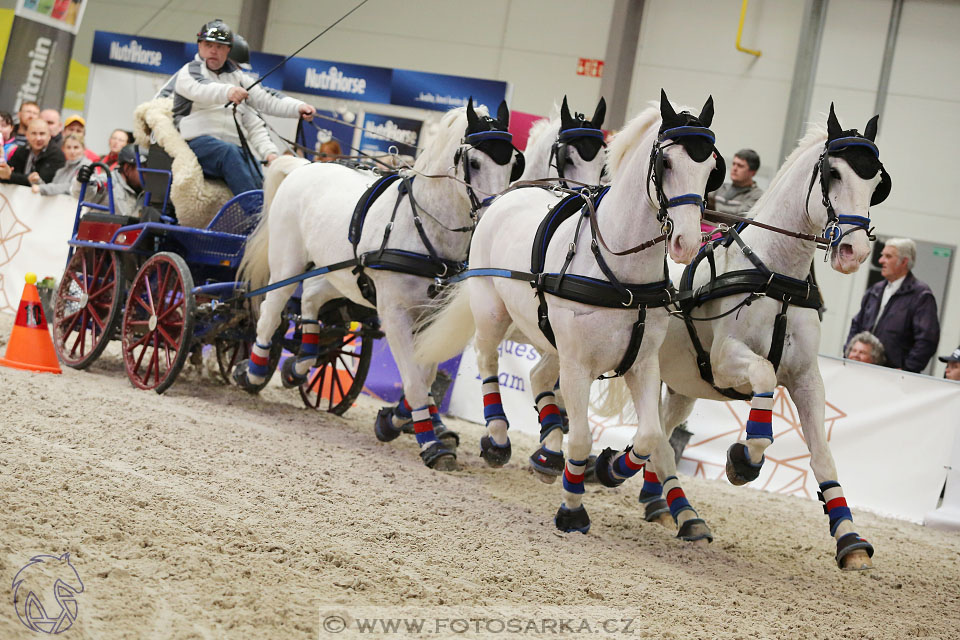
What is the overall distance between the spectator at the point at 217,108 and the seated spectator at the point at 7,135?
13.4 feet

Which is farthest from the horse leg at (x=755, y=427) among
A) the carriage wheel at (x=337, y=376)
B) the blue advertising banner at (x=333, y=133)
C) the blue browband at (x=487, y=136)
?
the blue advertising banner at (x=333, y=133)

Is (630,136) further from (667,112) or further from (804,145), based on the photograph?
(804,145)

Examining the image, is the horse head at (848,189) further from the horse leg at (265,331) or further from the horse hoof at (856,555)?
the horse leg at (265,331)

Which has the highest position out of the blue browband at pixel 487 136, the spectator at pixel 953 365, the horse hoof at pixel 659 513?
the blue browband at pixel 487 136

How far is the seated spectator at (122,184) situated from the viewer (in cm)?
712

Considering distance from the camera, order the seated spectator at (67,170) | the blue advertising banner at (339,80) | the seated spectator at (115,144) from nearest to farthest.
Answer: the seated spectator at (67,170) → the seated spectator at (115,144) → the blue advertising banner at (339,80)

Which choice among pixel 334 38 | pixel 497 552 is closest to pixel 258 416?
pixel 497 552

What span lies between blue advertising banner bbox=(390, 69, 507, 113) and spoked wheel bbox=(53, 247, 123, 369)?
484 centimetres

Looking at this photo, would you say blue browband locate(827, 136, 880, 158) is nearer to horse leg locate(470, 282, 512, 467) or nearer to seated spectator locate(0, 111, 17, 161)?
horse leg locate(470, 282, 512, 467)

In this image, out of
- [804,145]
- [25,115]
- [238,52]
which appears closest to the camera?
[804,145]

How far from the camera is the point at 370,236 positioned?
5672 mm

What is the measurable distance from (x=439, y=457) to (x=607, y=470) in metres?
1.24

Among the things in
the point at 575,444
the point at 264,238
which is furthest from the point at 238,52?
the point at 575,444

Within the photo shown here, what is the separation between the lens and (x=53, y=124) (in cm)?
982
